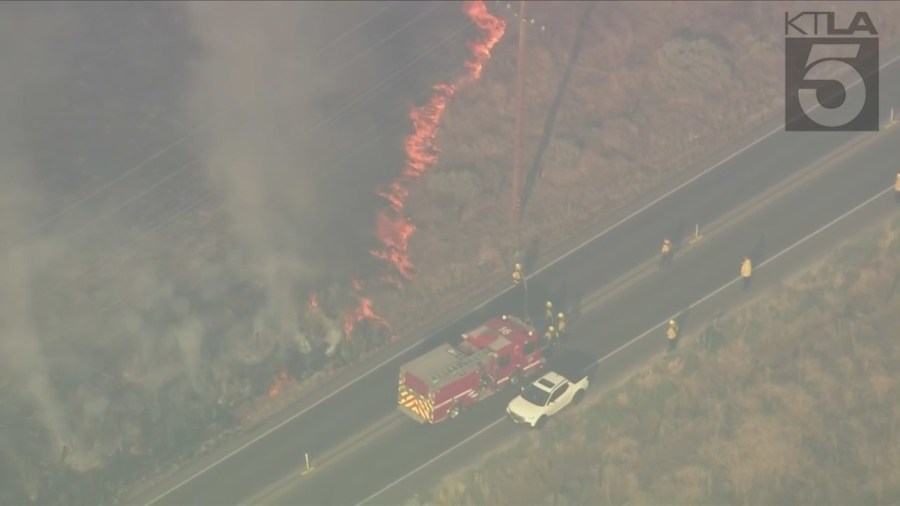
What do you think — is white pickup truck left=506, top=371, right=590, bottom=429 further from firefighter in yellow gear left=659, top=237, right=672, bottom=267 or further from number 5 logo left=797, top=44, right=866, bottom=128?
number 5 logo left=797, top=44, right=866, bottom=128

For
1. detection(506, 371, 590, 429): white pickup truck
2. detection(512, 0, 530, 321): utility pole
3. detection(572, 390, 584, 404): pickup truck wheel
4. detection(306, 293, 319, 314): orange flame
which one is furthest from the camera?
detection(512, 0, 530, 321): utility pole

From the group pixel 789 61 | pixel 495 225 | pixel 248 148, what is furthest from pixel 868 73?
pixel 248 148

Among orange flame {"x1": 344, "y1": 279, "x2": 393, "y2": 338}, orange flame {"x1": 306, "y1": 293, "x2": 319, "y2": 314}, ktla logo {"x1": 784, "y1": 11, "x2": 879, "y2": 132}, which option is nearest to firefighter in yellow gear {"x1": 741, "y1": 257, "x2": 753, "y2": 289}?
ktla logo {"x1": 784, "y1": 11, "x2": 879, "y2": 132}

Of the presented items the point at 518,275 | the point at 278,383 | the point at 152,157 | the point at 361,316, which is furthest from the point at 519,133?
the point at 152,157

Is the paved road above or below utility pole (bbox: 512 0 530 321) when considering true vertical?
below

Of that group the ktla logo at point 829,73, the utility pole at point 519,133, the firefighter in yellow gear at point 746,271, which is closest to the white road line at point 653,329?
the firefighter in yellow gear at point 746,271

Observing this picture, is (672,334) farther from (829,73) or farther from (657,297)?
(829,73)

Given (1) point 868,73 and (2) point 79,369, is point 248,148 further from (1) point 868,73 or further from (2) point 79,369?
(1) point 868,73
